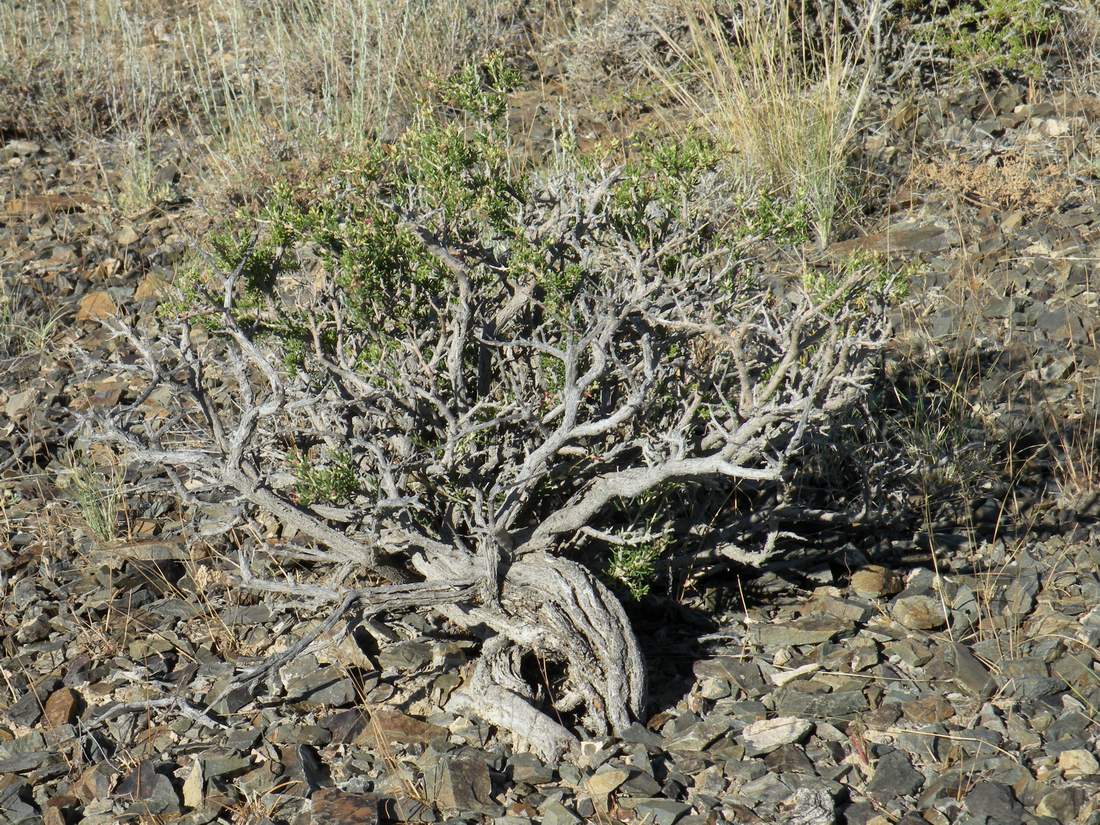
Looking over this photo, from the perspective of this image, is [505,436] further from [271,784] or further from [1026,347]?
[1026,347]

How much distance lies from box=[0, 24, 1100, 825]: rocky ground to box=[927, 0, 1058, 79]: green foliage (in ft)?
4.77

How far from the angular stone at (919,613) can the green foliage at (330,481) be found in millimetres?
1541

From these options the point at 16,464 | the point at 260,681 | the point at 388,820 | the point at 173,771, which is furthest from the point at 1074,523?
the point at 16,464

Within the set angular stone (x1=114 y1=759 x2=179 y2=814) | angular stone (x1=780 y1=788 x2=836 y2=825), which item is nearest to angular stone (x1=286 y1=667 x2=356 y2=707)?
angular stone (x1=114 y1=759 x2=179 y2=814)

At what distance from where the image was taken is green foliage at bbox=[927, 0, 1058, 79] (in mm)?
5586

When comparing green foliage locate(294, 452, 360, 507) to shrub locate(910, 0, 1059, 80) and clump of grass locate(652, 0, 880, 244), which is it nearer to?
clump of grass locate(652, 0, 880, 244)

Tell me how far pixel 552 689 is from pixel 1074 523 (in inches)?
67.6

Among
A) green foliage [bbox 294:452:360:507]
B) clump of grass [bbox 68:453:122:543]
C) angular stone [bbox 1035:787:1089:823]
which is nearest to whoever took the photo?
angular stone [bbox 1035:787:1089:823]

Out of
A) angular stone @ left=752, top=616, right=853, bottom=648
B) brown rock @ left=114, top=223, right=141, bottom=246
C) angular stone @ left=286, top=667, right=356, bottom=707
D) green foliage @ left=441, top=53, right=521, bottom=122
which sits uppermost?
green foliage @ left=441, top=53, right=521, bottom=122

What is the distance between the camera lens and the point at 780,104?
203 inches

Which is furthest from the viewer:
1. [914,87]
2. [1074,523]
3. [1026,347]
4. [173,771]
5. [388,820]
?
[914,87]

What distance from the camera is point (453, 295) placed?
3211 mm

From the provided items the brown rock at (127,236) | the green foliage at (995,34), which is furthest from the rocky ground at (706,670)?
the green foliage at (995,34)

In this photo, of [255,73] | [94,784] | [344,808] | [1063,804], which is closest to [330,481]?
[344,808]
